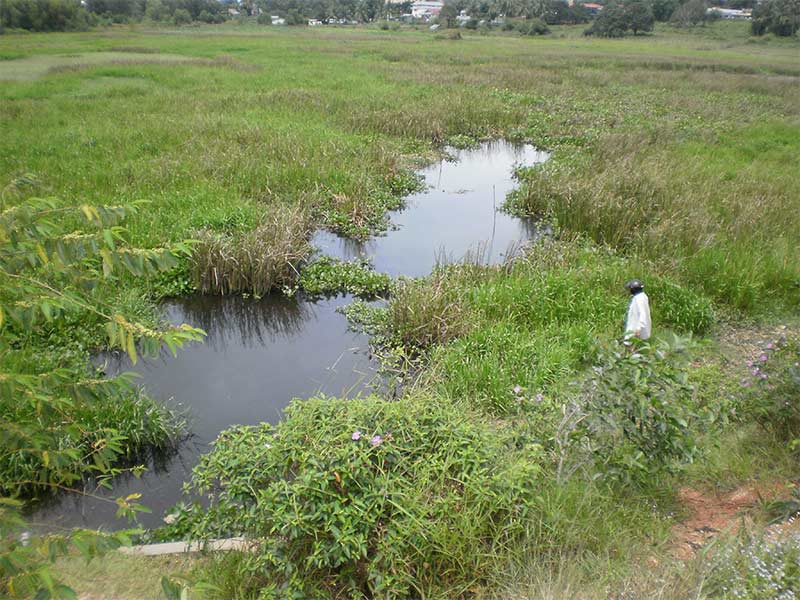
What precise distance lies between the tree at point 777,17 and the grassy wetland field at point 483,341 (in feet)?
74.4

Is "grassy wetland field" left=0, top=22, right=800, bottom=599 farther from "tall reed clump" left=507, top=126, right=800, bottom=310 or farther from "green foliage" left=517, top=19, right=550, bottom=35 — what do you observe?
"green foliage" left=517, top=19, right=550, bottom=35

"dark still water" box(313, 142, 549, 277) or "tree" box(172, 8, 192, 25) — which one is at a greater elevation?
"tree" box(172, 8, 192, 25)

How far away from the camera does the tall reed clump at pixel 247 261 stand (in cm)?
793

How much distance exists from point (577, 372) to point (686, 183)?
21.6 feet

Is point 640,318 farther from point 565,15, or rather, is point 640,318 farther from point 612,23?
point 565,15

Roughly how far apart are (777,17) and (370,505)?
46484 millimetres

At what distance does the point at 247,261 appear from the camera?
8.02 meters

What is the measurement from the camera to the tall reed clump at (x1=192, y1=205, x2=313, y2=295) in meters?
7.93

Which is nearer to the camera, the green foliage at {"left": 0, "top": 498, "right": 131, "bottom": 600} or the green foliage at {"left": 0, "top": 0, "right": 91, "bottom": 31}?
the green foliage at {"left": 0, "top": 498, "right": 131, "bottom": 600}

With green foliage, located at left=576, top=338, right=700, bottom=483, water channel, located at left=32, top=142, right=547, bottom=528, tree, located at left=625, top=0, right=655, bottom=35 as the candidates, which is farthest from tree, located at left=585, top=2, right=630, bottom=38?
green foliage, located at left=576, top=338, right=700, bottom=483

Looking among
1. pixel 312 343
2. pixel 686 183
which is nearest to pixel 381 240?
pixel 312 343

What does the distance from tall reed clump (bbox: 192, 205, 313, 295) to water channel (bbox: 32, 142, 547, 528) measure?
232 mm

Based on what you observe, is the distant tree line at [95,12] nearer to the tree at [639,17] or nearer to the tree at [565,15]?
the tree at [565,15]

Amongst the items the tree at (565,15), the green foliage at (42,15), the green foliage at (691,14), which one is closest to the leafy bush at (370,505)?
the green foliage at (42,15)
